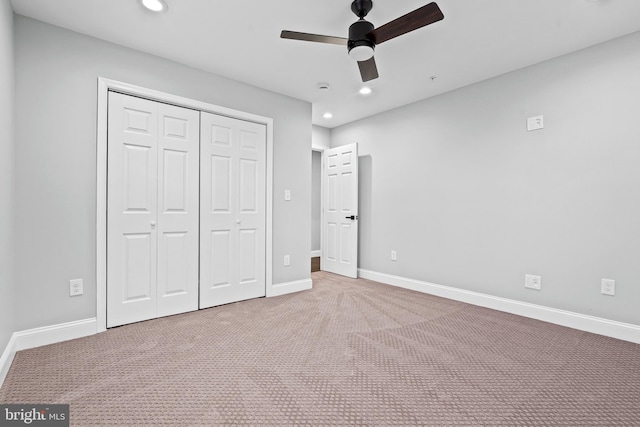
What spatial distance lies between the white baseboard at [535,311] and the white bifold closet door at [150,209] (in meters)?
2.80

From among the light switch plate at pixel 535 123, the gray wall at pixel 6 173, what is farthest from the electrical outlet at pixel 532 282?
the gray wall at pixel 6 173

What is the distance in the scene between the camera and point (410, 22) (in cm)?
189

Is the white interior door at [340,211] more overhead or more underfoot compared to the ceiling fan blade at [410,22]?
more underfoot

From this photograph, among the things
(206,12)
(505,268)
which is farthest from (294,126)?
(505,268)

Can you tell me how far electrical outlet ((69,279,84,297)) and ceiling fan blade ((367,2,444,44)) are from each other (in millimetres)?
2945

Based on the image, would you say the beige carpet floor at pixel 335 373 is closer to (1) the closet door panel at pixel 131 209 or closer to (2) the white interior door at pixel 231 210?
(1) the closet door panel at pixel 131 209

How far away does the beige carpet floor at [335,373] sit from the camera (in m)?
1.58

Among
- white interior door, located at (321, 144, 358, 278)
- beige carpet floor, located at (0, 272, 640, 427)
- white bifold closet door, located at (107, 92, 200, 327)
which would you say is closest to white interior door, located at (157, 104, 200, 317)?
white bifold closet door, located at (107, 92, 200, 327)

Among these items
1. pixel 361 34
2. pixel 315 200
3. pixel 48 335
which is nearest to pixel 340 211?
pixel 315 200

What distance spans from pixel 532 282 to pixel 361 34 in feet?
9.44

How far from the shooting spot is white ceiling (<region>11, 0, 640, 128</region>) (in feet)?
7.33

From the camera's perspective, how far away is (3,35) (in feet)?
6.16

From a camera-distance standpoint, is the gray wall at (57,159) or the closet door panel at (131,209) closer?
the gray wall at (57,159)

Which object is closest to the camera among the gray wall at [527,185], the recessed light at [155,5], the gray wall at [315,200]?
the recessed light at [155,5]
